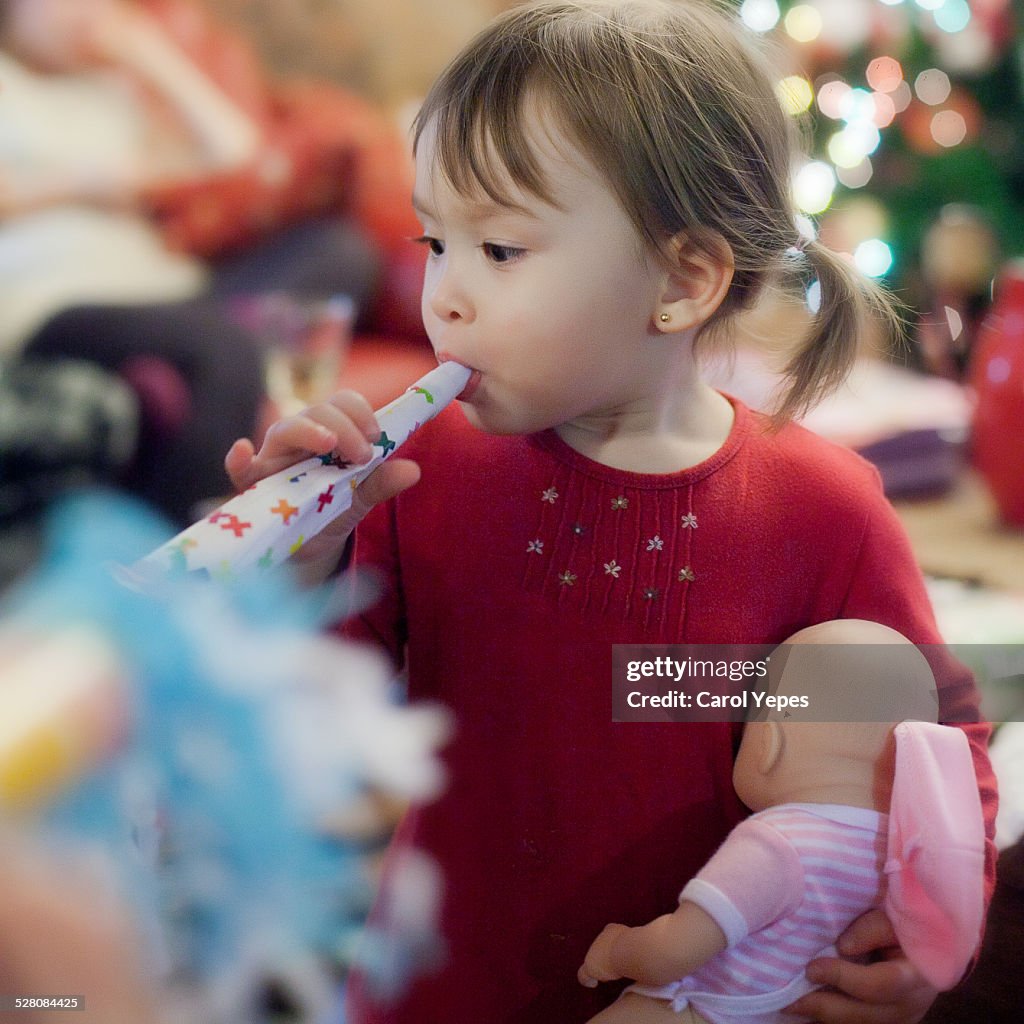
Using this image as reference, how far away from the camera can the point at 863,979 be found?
0.52m

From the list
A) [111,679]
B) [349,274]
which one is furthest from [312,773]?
[349,274]

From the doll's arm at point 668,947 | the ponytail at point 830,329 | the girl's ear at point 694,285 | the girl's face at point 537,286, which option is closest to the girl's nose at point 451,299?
the girl's face at point 537,286

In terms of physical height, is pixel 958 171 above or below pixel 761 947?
above

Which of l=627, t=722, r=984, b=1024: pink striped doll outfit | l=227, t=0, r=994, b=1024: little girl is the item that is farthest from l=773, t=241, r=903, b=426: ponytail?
l=627, t=722, r=984, b=1024: pink striped doll outfit

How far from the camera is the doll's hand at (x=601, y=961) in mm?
558

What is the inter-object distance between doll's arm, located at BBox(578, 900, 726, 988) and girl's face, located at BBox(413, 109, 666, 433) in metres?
0.26

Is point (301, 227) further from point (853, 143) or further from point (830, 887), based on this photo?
point (830, 887)

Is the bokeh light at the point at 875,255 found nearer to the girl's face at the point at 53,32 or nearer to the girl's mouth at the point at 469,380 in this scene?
the girl's face at the point at 53,32

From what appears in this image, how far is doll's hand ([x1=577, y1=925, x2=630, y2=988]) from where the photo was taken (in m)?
0.56

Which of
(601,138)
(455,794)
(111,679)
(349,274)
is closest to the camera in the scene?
(111,679)

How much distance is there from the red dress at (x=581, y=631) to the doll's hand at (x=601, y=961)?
29mm

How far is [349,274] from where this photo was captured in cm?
192

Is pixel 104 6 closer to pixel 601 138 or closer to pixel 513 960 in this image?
pixel 601 138

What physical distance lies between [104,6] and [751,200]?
1.78 metres
